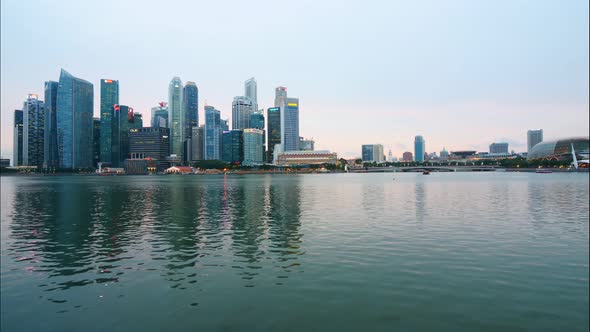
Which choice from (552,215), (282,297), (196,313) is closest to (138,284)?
(196,313)

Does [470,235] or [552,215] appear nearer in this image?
[470,235]

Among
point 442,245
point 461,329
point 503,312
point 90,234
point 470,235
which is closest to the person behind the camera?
point 461,329

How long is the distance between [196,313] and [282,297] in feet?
14.5

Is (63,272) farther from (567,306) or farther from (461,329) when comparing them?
(567,306)

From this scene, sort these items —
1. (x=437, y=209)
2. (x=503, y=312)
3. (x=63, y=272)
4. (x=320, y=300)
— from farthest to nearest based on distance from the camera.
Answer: (x=437, y=209) < (x=63, y=272) < (x=320, y=300) < (x=503, y=312)

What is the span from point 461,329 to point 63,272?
955 inches

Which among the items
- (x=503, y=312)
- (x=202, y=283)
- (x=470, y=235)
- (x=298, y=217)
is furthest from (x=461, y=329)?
(x=298, y=217)

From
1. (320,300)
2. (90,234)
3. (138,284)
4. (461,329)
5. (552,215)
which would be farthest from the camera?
(552,215)

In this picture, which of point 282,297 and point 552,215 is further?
point 552,215

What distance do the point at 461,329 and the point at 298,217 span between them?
3599cm

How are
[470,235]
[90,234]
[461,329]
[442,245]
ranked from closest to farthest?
[461,329] < [442,245] < [470,235] < [90,234]

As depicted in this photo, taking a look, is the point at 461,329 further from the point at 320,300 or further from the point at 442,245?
the point at 442,245

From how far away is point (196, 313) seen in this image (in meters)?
17.4

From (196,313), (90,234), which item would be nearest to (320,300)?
(196,313)
